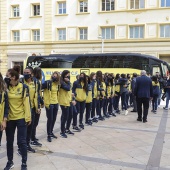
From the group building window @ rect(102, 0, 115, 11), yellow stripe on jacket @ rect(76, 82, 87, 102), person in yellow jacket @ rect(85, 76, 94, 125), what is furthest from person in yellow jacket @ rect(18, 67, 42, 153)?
building window @ rect(102, 0, 115, 11)

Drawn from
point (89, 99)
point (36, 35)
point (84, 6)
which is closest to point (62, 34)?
point (36, 35)

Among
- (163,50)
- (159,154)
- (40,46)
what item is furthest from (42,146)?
(40,46)

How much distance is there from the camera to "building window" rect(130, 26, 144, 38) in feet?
92.8

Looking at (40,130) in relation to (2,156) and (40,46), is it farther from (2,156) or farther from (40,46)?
(40,46)

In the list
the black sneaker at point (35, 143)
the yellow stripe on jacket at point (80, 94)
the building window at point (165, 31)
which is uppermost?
the building window at point (165, 31)

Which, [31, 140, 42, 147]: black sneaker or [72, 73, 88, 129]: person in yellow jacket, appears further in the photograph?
[72, 73, 88, 129]: person in yellow jacket

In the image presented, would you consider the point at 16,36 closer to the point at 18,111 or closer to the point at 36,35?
the point at 36,35

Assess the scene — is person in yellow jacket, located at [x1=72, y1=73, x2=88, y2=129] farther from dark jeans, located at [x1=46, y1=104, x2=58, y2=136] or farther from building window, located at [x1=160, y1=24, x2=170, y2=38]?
building window, located at [x1=160, y1=24, x2=170, y2=38]

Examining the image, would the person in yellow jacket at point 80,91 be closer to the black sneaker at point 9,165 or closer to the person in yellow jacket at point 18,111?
the person in yellow jacket at point 18,111

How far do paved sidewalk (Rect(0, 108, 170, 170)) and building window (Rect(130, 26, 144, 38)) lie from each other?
68.0 ft

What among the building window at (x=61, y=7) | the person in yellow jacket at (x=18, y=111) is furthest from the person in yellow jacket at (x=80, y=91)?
the building window at (x=61, y=7)

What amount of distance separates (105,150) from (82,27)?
25.3m

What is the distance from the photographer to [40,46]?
31.1 m

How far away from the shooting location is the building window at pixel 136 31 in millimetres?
28297
